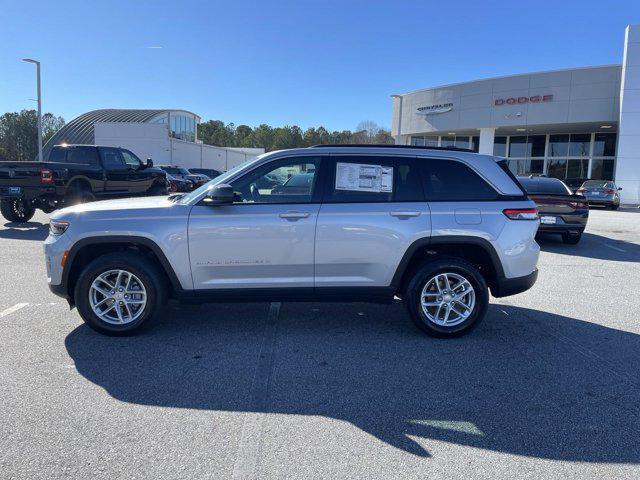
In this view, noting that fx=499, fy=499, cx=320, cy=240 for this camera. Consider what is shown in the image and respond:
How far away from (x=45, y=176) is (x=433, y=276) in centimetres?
1042

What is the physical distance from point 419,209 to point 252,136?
107 meters

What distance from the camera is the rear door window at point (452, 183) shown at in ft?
16.0

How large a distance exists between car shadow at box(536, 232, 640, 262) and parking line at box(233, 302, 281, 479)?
7909 millimetres

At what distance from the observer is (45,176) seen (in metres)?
11.8

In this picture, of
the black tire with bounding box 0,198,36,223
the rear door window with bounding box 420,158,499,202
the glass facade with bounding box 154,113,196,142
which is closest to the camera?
the rear door window with bounding box 420,158,499,202

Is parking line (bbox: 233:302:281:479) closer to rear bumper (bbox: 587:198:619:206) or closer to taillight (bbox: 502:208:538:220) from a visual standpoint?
taillight (bbox: 502:208:538:220)

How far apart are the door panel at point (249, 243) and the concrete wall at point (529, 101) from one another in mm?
29905

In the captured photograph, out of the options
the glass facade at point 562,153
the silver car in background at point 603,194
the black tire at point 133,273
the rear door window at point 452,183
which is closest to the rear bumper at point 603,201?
the silver car in background at point 603,194

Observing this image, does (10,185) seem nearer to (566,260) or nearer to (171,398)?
(171,398)

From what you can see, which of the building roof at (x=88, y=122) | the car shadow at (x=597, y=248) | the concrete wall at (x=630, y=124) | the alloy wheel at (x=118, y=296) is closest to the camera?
the alloy wheel at (x=118, y=296)

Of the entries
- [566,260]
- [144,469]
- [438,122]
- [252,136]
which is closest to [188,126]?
[252,136]

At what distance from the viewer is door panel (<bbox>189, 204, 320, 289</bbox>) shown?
4617mm

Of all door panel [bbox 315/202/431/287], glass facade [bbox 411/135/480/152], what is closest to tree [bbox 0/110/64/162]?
glass facade [bbox 411/135/480/152]

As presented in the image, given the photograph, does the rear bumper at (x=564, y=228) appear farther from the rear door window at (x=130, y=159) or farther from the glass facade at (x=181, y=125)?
the glass facade at (x=181, y=125)
